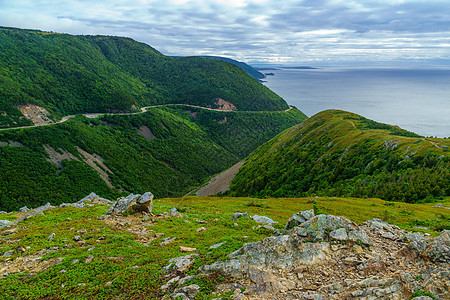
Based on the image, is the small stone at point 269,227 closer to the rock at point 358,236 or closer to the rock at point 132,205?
the rock at point 358,236

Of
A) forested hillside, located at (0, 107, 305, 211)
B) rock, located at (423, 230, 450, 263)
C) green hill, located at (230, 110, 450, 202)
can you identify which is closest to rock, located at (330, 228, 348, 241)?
rock, located at (423, 230, 450, 263)

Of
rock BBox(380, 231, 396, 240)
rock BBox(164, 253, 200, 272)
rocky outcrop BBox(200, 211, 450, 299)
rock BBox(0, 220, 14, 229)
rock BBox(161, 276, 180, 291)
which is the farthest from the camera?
rock BBox(0, 220, 14, 229)

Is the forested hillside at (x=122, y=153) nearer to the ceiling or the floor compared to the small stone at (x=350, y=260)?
nearer to the floor

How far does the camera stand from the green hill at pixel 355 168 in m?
32.9

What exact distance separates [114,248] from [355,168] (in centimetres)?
4348

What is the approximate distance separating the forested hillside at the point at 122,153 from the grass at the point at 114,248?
1991 inches

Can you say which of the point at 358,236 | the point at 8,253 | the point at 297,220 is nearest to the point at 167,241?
the point at 297,220

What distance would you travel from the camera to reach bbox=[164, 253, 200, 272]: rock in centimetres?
1237

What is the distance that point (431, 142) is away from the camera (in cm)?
4044

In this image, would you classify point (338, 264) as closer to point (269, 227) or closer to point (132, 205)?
point (269, 227)

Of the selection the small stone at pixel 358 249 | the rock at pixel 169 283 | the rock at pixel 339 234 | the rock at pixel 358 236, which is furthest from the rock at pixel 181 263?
the rock at pixel 358 236

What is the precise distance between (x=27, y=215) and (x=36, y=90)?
134 metres

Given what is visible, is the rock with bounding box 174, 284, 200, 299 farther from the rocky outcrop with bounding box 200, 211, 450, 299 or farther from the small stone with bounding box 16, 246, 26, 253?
the small stone with bounding box 16, 246, 26, 253

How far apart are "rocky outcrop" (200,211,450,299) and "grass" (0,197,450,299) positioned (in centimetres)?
162
